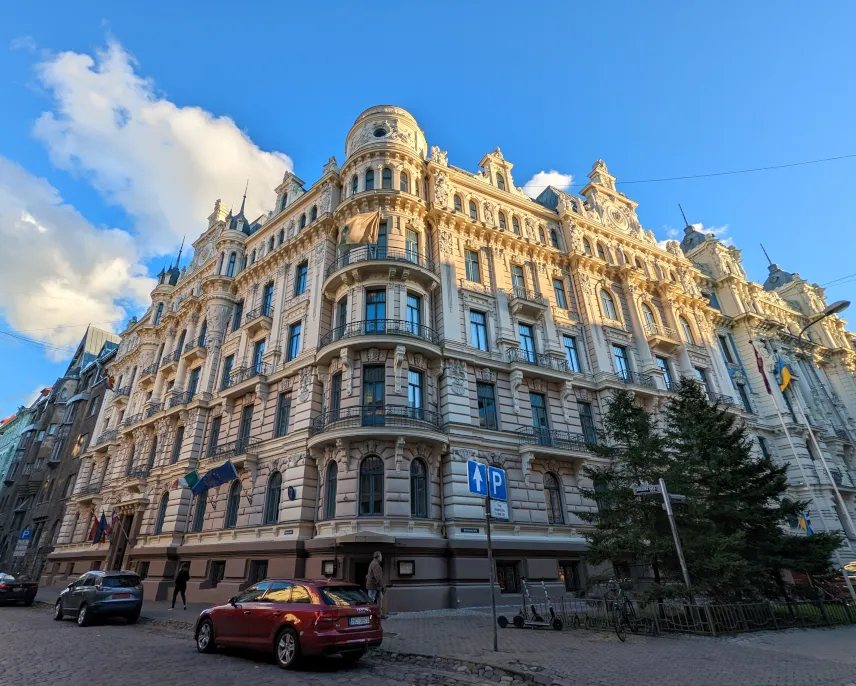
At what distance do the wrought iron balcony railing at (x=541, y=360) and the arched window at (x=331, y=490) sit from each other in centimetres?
1123

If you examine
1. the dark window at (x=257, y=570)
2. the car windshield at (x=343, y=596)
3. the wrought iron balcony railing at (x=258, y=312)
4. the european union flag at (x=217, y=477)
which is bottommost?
the car windshield at (x=343, y=596)

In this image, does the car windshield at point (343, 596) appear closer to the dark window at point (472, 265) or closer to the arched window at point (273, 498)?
the arched window at point (273, 498)

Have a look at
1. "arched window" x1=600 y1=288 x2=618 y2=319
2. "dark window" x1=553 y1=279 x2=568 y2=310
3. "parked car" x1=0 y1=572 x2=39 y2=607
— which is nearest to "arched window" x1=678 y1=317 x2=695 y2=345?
"arched window" x1=600 y1=288 x2=618 y2=319

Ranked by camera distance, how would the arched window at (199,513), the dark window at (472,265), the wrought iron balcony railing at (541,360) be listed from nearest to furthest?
1. the wrought iron balcony railing at (541,360)
2. the arched window at (199,513)
3. the dark window at (472,265)

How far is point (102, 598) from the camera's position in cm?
1666

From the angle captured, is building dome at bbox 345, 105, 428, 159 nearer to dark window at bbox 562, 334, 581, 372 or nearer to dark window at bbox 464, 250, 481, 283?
dark window at bbox 464, 250, 481, 283

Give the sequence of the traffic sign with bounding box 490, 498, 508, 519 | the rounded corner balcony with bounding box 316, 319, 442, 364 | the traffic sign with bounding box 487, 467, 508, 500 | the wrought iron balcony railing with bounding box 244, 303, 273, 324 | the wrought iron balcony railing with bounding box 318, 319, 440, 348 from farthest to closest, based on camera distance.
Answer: the wrought iron balcony railing with bounding box 244, 303, 273, 324 < the wrought iron balcony railing with bounding box 318, 319, 440, 348 < the rounded corner balcony with bounding box 316, 319, 442, 364 < the traffic sign with bounding box 490, 498, 508, 519 < the traffic sign with bounding box 487, 467, 508, 500

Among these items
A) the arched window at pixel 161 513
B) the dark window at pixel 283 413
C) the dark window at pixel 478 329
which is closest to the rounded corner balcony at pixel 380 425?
the dark window at pixel 283 413

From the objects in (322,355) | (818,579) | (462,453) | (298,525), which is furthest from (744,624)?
(322,355)

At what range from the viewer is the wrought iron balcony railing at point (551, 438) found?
2399 centimetres

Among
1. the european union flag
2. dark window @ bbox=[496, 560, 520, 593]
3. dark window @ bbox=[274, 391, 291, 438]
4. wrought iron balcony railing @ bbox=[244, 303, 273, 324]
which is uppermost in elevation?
wrought iron balcony railing @ bbox=[244, 303, 273, 324]

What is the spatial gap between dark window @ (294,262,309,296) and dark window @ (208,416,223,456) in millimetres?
9466

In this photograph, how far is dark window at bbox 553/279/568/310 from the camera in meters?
31.0

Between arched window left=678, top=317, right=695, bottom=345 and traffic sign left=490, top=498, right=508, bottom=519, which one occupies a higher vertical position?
arched window left=678, top=317, right=695, bottom=345
